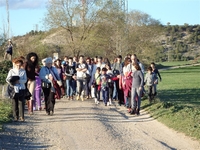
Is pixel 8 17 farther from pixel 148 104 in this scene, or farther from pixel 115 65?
pixel 148 104

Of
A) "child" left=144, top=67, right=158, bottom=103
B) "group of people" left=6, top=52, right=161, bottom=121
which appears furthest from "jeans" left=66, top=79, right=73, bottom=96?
"child" left=144, top=67, right=158, bottom=103

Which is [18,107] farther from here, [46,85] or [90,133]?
[90,133]

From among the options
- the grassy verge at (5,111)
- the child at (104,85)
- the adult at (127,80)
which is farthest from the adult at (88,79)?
the grassy verge at (5,111)

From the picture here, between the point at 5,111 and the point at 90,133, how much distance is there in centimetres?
407

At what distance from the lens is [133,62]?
1563 cm

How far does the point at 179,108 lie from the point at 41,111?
472 cm

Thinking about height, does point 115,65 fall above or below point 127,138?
above

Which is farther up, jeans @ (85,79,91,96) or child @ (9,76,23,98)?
child @ (9,76,23,98)

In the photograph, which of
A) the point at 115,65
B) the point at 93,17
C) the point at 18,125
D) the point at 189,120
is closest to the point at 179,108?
the point at 189,120

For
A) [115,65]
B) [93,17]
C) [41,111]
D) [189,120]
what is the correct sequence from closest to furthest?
[189,120] < [41,111] < [115,65] < [93,17]

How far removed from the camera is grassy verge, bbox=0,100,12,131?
1270 centimetres

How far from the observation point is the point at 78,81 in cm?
1961

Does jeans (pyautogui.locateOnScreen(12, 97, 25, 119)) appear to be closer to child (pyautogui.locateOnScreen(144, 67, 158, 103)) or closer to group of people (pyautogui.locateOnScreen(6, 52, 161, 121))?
group of people (pyautogui.locateOnScreen(6, 52, 161, 121))

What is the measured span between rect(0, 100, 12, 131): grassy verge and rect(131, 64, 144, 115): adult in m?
4.04
